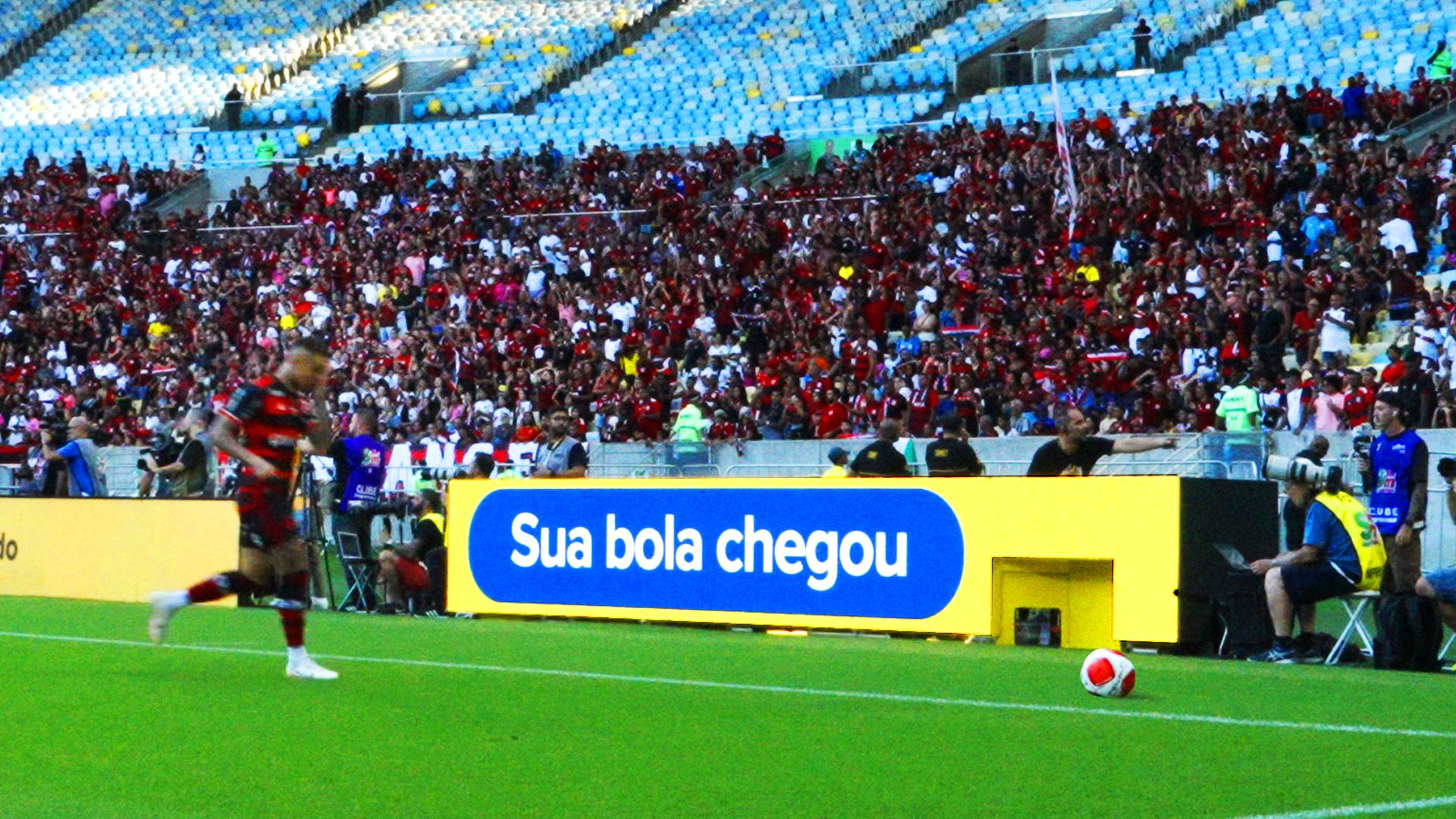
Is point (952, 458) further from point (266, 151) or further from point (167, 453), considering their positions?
point (266, 151)

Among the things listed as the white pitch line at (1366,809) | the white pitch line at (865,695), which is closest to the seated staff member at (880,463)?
→ the white pitch line at (865,695)

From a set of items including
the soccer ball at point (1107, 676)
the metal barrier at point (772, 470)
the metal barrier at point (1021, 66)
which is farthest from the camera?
the metal barrier at point (1021, 66)

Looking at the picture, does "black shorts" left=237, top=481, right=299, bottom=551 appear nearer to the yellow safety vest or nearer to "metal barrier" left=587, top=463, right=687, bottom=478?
the yellow safety vest

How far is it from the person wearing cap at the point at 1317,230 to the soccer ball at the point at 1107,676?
605 inches

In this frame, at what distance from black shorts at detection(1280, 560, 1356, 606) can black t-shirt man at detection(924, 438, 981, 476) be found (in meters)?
3.24

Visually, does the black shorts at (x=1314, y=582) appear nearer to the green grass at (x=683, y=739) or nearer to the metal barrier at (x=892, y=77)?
the green grass at (x=683, y=739)

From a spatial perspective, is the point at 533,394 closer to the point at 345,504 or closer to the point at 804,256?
the point at 804,256

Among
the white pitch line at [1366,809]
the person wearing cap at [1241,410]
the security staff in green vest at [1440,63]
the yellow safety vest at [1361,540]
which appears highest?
the security staff in green vest at [1440,63]

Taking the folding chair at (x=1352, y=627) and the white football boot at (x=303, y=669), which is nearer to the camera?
the white football boot at (x=303, y=669)

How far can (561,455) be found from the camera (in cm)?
1792

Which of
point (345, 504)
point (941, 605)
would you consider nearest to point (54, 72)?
point (345, 504)

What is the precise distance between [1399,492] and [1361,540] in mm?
1105

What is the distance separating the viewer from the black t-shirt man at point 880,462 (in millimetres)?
15688

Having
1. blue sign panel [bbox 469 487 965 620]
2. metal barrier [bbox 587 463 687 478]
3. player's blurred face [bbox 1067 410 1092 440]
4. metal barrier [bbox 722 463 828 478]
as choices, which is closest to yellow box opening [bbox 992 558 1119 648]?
blue sign panel [bbox 469 487 965 620]
